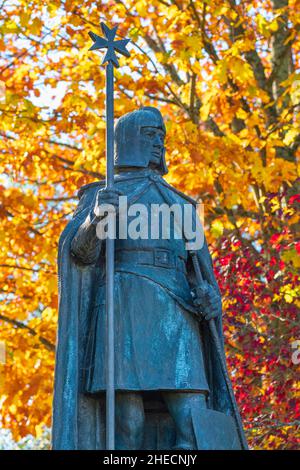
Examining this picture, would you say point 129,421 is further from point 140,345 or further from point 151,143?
point 151,143

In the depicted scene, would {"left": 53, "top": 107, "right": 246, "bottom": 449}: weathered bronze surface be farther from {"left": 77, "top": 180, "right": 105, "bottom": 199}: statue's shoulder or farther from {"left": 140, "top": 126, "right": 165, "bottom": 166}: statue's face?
{"left": 140, "top": 126, "right": 165, "bottom": 166}: statue's face

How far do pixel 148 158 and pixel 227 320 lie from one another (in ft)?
18.0

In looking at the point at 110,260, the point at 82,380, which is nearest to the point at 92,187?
the point at 110,260

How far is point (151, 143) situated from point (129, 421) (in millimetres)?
1843

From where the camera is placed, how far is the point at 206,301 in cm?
764

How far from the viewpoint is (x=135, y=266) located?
7.76 metres

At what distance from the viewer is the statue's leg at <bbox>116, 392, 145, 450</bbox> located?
291 inches

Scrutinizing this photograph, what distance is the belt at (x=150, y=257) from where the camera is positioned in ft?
25.5

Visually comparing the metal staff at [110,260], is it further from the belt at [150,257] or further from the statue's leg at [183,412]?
the statue's leg at [183,412]

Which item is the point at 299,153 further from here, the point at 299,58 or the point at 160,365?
the point at 160,365

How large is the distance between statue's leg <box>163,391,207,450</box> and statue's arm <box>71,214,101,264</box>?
0.95m

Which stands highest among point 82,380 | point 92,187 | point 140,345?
point 92,187
